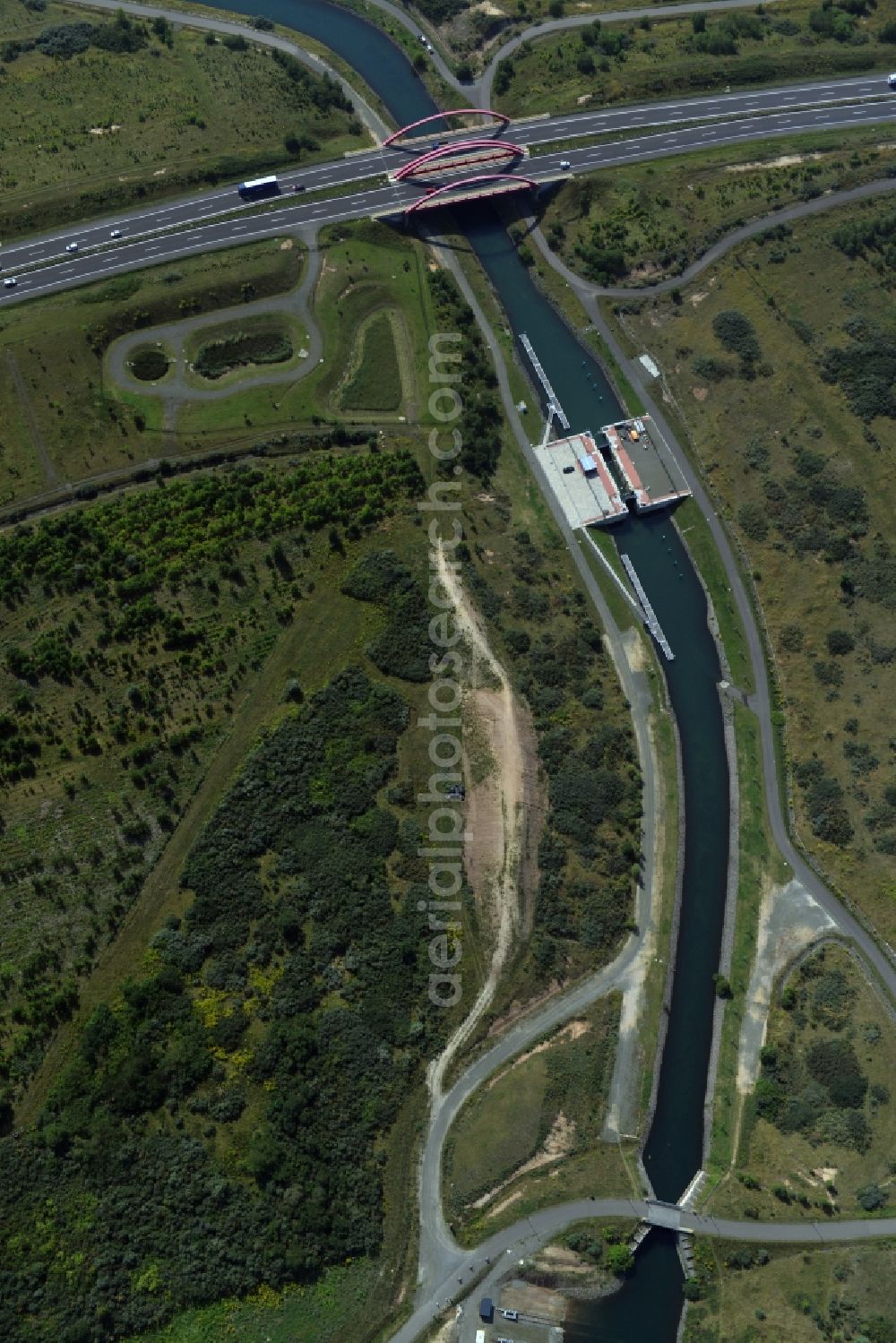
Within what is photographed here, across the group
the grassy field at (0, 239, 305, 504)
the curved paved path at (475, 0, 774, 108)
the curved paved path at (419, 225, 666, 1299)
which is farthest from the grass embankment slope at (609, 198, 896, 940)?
the grassy field at (0, 239, 305, 504)

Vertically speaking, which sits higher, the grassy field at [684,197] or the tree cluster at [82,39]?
the tree cluster at [82,39]

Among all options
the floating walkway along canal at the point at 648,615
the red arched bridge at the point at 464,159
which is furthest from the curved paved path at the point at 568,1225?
the red arched bridge at the point at 464,159

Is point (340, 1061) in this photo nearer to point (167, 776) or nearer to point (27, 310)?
point (167, 776)

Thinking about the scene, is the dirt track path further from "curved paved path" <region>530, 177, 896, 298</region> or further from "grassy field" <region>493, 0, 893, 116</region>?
"grassy field" <region>493, 0, 893, 116</region>

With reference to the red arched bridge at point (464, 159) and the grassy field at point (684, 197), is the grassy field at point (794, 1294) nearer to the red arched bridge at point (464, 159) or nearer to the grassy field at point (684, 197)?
the grassy field at point (684, 197)

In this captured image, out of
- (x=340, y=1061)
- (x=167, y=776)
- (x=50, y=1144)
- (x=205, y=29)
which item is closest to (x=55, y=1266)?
(x=50, y=1144)

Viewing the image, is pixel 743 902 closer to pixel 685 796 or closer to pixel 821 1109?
pixel 685 796

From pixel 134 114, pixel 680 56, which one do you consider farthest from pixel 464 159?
pixel 134 114

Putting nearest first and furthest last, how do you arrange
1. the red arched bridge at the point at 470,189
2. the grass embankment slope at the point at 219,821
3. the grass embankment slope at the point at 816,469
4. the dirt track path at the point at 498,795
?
the grass embankment slope at the point at 219,821, the dirt track path at the point at 498,795, the grass embankment slope at the point at 816,469, the red arched bridge at the point at 470,189
